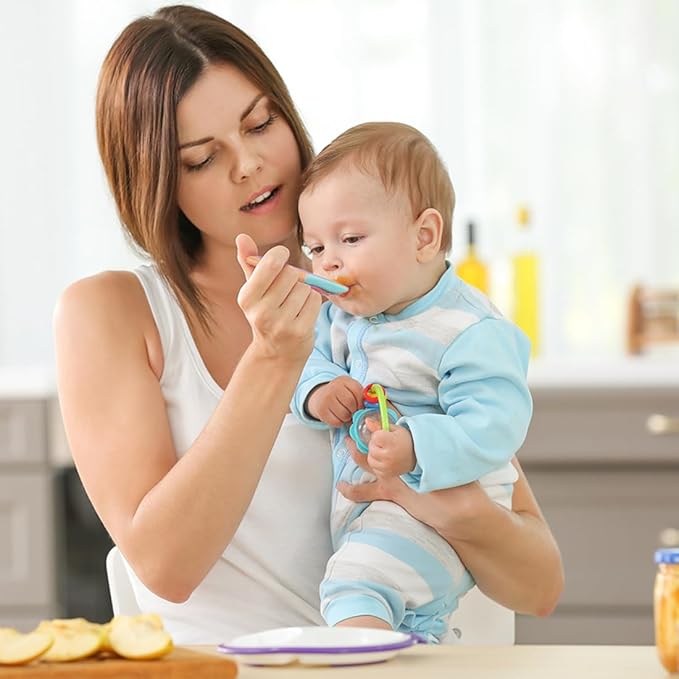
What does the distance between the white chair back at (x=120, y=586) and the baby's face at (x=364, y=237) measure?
51 centimetres

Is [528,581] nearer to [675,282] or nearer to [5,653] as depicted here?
[5,653]

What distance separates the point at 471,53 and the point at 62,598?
1.81 meters

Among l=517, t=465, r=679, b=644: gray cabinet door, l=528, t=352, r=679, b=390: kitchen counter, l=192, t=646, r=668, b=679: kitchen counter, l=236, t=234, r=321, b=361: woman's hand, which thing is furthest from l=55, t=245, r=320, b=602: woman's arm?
l=517, t=465, r=679, b=644: gray cabinet door

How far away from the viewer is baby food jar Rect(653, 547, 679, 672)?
1033 millimetres

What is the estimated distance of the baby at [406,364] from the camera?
142 centimetres

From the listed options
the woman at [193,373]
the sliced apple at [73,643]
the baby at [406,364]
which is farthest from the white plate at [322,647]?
the woman at [193,373]

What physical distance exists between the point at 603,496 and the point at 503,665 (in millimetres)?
1960

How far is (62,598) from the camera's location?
315cm

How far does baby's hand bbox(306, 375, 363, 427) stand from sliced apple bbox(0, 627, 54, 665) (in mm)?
566

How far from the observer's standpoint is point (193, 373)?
168 cm

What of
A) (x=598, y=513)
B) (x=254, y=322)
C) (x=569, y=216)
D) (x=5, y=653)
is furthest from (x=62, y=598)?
(x=5, y=653)

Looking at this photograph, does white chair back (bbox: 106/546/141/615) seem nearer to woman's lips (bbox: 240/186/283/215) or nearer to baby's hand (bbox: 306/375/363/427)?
baby's hand (bbox: 306/375/363/427)

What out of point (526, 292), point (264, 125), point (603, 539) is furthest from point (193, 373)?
point (526, 292)

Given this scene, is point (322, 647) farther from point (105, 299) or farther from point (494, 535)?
point (105, 299)
